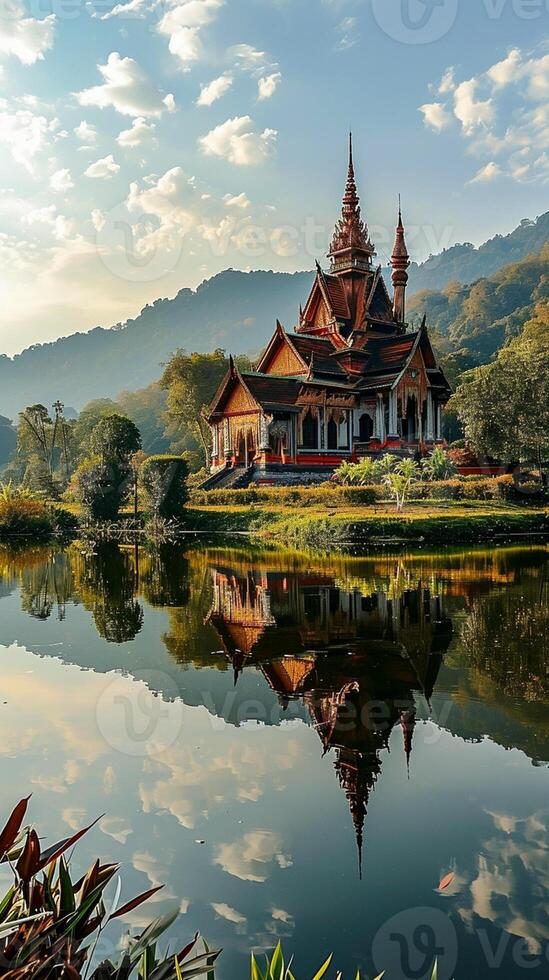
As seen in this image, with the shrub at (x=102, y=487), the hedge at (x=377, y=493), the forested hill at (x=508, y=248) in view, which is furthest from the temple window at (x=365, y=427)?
the forested hill at (x=508, y=248)

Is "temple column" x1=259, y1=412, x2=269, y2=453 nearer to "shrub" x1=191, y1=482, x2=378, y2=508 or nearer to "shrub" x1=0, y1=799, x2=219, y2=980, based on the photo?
"shrub" x1=191, y1=482, x2=378, y2=508

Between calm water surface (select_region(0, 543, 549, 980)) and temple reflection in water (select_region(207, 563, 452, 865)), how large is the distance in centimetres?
4

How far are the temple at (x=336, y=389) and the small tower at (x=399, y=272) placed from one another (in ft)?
8.27

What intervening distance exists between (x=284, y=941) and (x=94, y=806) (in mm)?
1976

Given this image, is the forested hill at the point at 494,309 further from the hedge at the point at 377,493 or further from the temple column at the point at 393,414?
the hedge at the point at 377,493

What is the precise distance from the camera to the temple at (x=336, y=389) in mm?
36281

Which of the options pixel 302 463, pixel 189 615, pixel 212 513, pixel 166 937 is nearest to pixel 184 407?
pixel 302 463

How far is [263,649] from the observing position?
9.62 meters

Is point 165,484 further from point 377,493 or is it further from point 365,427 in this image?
point 365,427

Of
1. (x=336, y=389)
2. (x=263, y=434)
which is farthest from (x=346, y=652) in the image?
(x=336, y=389)

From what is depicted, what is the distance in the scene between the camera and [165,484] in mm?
30609

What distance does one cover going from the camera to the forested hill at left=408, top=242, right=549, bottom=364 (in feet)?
278

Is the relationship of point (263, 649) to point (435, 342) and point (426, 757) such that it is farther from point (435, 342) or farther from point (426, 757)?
point (435, 342)

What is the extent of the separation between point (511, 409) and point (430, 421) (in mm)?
6860
